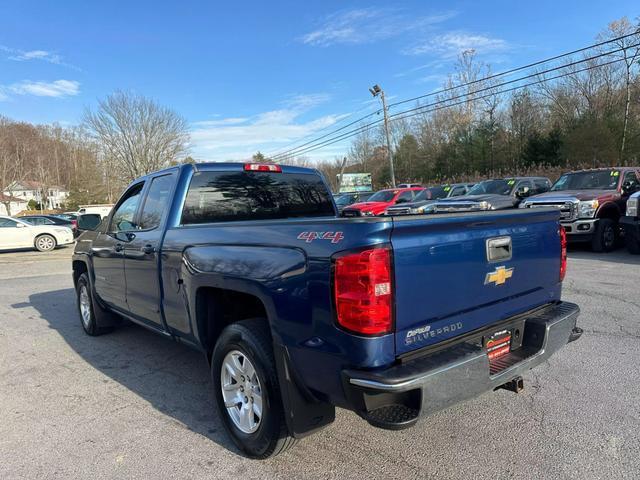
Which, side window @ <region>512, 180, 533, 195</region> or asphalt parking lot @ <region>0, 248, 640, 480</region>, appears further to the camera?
side window @ <region>512, 180, 533, 195</region>

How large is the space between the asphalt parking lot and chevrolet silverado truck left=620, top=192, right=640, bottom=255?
19.0 ft

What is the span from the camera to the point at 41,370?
Result: 4.58m

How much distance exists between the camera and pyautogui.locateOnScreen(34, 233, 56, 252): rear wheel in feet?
58.6

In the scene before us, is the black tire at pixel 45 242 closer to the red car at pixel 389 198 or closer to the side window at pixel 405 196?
the red car at pixel 389 198

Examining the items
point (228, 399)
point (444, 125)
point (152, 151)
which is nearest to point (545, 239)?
point (228, 399)

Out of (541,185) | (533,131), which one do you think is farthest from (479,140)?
(541,185)

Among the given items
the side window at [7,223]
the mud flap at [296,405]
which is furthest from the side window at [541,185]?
the side window at [7,223]

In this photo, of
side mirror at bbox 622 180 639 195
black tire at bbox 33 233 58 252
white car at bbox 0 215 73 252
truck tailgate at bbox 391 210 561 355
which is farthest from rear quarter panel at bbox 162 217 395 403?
black tire at bbox 33 233 58 252

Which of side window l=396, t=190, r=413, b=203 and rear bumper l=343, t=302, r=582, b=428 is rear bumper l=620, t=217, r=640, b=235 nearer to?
rear bumper l=343, t=302, r=582, b=428

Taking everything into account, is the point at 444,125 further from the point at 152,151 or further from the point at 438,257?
the point at 438,257

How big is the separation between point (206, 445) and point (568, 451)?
231 centimetres

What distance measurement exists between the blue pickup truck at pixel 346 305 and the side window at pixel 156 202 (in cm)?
4

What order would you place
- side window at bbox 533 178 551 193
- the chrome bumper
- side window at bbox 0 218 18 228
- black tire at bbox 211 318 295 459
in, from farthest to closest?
side window at bbox 0 218 18 228, side window at bbox 533 178 551 193, black tire at bbox 211 318 295 459, the chrome bumper

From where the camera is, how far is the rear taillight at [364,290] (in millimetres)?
2107
